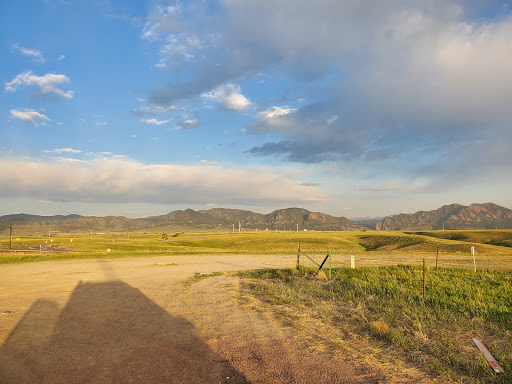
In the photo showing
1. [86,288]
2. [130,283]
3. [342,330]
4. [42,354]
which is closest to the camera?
[42,354]

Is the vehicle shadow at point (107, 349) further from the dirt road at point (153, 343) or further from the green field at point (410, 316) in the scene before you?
the green field at point (410, 316)

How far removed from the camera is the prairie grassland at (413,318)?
7.53m

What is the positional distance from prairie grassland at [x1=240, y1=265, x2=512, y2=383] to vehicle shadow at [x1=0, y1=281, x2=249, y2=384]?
386 centimetres

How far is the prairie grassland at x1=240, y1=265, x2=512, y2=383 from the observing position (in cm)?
753

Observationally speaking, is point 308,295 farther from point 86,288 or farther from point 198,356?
point 86,288

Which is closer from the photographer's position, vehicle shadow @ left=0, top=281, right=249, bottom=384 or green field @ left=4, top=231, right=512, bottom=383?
vehicle shadow @ left=0, top=281, right=249, bottom=384

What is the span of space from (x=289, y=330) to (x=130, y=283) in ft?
45.4

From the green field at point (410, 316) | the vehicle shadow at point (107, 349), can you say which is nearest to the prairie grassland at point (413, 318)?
the green field at point (410, 316)

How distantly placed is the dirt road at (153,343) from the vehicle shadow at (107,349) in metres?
0.03

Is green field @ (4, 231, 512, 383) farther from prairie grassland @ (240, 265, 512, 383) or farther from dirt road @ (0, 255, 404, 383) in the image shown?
dirt road @ (0, 255, 404, 383)

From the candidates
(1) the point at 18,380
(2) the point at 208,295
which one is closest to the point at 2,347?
(1) the point at 18,380

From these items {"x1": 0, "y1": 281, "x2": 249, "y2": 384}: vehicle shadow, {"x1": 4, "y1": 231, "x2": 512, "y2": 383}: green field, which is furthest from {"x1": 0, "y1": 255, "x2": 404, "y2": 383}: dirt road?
{"x1": 4, "y1": 231, "x2": 512, "y2": 383}: green field

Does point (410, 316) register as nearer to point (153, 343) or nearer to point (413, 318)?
point (413, 318)

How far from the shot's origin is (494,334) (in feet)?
30.1
